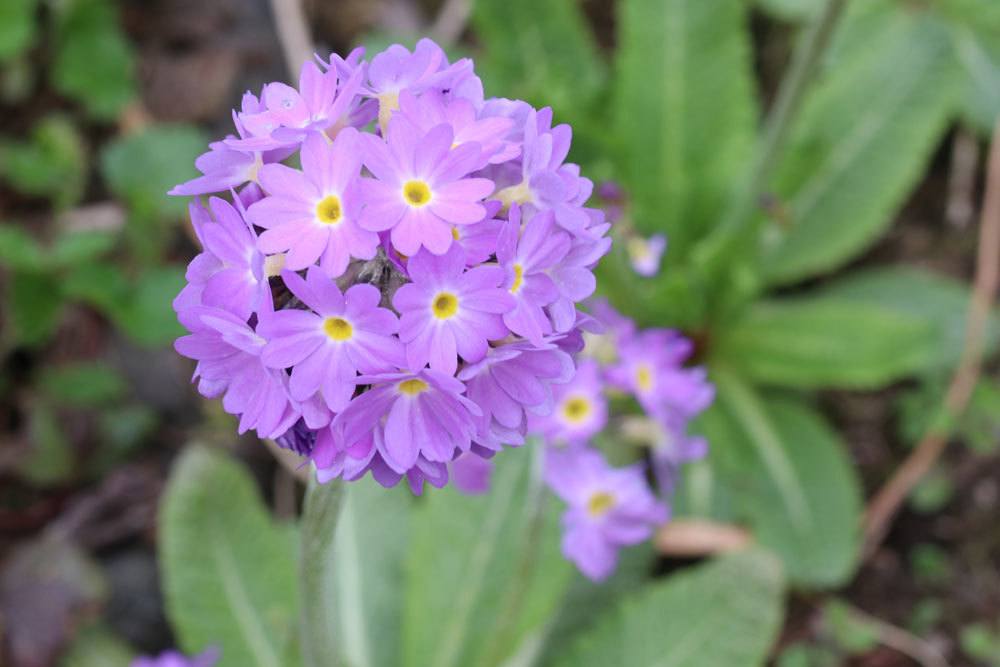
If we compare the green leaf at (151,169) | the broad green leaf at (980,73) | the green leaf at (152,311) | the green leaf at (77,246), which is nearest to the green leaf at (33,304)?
the green leaf at (77,246)

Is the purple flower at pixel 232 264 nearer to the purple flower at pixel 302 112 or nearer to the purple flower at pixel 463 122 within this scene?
the purple flower at pixel 302 112

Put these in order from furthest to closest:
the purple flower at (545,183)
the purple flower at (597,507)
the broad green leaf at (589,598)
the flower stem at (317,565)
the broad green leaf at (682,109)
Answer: the broad green leaf at (682,109), the broad green leaf at (589,598), the purple flower at (597,507), the flower stem at (317,565), the purple flower at (545,183)

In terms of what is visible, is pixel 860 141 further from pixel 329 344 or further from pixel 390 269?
pixel 329 344

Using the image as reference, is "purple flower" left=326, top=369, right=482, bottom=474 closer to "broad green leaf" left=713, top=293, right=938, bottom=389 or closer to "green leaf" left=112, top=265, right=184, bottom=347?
"green leaf" left=112, top=265, right=184, bottom=347

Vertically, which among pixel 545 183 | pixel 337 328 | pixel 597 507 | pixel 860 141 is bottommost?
pixel 597 507

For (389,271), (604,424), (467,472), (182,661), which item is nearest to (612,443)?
(604,424)

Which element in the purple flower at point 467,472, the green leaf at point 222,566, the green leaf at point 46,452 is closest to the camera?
the purple flower at point 467,472

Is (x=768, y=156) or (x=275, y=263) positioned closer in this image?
(x=275, y=263)
